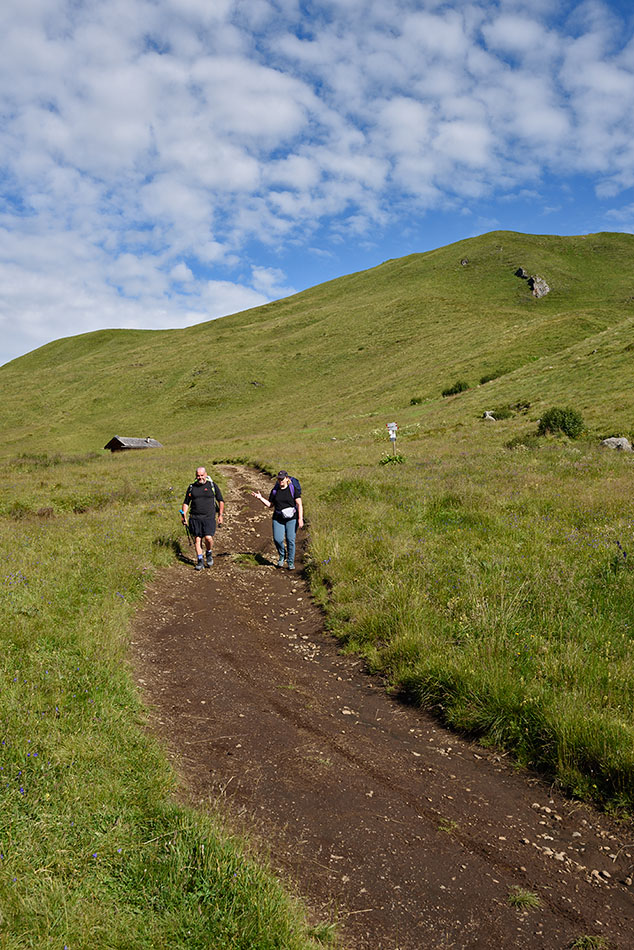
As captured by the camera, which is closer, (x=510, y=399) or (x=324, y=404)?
(x=510, y=399)

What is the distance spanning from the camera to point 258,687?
6805 millimetres

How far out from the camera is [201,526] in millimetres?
12477

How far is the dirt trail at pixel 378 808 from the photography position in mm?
3568

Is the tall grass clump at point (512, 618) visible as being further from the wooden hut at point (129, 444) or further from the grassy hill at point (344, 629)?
the wooden hut at point (129, 444)

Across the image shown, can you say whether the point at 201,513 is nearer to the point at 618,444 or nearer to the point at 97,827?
the point at 97,827

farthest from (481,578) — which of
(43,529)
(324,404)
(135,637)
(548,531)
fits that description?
(324,404)

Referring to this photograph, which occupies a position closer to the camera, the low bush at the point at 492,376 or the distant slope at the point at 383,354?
the distant slope at the point at 383,354

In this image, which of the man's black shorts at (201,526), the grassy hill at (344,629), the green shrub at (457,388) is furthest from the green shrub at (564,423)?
the green shrub at (457,388)

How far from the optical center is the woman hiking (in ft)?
40.0

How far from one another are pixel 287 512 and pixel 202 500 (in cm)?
217

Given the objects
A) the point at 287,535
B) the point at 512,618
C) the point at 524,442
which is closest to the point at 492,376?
the point at 524,442

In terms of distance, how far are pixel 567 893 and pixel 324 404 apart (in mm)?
65921

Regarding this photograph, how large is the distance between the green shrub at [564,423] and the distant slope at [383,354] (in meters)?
1.52

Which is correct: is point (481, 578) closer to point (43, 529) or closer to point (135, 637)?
point (135, 637)
